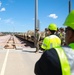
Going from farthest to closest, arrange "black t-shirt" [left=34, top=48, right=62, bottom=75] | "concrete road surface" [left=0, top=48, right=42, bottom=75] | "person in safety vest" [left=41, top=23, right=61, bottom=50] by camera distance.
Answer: "concrete road surface" [left=0, top=48, right=42, bottom=75]
"person in safety vest" [left=41, top=23, right=61, bottom=50]
"black t-shirt" [left=34, top=48, right=62, bottom=75]

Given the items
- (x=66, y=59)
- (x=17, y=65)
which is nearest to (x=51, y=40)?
(x=66, y=59)

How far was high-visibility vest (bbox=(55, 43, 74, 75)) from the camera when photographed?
6.82ft

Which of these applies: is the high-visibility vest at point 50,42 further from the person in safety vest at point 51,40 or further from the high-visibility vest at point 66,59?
the high-visibility vest at point 66,59

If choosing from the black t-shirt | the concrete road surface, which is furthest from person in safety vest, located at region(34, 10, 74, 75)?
the concrete road surface

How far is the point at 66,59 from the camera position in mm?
2119

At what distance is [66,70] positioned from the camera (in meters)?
2.08

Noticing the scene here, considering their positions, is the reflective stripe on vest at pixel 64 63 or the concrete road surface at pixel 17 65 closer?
the reflective stripe on vest at pixel 64 63

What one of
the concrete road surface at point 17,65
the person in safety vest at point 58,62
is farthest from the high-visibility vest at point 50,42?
the concrete road surface at point 17,65

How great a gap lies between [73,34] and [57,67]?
0.38 m

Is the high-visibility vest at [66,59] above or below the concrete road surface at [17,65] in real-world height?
above

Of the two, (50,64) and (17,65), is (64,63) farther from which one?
(17,65)

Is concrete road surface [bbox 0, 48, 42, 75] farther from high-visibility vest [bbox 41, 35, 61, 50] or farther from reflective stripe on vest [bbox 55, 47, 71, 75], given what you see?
reflective stripe on vest [bbox 55, 47, 71, 75]

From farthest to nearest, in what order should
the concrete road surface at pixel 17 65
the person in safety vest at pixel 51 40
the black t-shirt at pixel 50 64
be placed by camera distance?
1. the concrete road surface at pixel 17 65
2. the person in safety vest at pixel 51 40
3. the black t-shirt at pixel 50 64

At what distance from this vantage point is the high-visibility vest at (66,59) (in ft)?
6.82
